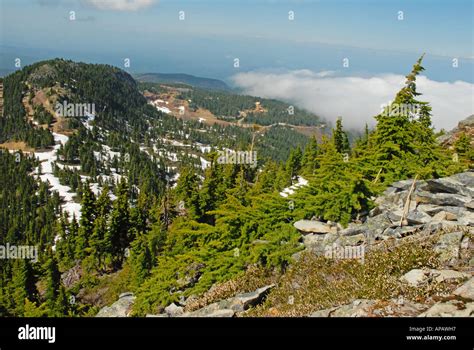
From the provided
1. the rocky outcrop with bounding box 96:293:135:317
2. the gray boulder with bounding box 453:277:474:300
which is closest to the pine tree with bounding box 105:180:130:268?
the rocky outcrop with bounding box 96:293:135:317

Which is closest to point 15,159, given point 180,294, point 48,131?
point 48,131

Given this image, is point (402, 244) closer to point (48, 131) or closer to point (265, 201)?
point (265, 201)

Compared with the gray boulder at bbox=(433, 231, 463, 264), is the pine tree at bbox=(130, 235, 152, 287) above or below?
below

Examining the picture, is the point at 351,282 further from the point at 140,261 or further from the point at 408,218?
the point at 140,261

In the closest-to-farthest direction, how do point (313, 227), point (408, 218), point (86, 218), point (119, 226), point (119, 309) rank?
point (408, 218), point (313, 227), point (119, 309), point (119, 226), point (86, 218)

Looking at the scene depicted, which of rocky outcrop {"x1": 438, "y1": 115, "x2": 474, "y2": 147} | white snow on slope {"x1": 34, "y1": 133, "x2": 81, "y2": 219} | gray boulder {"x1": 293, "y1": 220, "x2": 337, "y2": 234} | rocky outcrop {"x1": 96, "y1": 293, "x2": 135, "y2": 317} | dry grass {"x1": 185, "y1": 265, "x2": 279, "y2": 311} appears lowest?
white snow on slope {"x1": 34, "y1": 133, "x2": 81, "y2": 219}

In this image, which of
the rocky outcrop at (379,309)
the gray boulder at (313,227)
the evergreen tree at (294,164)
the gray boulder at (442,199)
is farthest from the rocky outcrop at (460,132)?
the rocky outcrop at (379,309)

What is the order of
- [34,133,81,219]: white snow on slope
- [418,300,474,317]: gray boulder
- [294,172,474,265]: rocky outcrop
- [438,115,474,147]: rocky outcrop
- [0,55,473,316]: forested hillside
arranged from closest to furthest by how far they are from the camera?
[418,300,474,317]: gray boulder
[294,172,474,265]: rocky outcrop
[0,55,473,316]: forested hillside
[438,115,474,147]: rocky outcrop
[34,133,81,219]: white snow on slope

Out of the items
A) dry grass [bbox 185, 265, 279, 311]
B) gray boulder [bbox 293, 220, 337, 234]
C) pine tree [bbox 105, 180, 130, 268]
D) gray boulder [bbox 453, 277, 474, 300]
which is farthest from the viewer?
pine tree [bbox 105, 180, 130, 268]

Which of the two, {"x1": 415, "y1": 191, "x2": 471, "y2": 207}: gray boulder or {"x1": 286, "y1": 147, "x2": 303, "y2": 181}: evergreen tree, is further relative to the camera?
{"x1": 286, "y1": 147, "x2": 303, "y2": 181}: evergreen tree

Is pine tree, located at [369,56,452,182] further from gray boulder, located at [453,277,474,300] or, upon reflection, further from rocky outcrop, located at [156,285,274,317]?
gray boulder, located at [453,277,474,300]

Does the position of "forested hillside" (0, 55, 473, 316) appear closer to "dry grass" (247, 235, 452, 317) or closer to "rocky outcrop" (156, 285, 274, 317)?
"rocky outcrop" (156, 285, 274, 317)

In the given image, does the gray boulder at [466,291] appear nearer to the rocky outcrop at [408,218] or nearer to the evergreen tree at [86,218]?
the rocky outcrop at [408,218]

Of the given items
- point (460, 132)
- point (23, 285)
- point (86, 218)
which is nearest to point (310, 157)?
point (460, 132)
